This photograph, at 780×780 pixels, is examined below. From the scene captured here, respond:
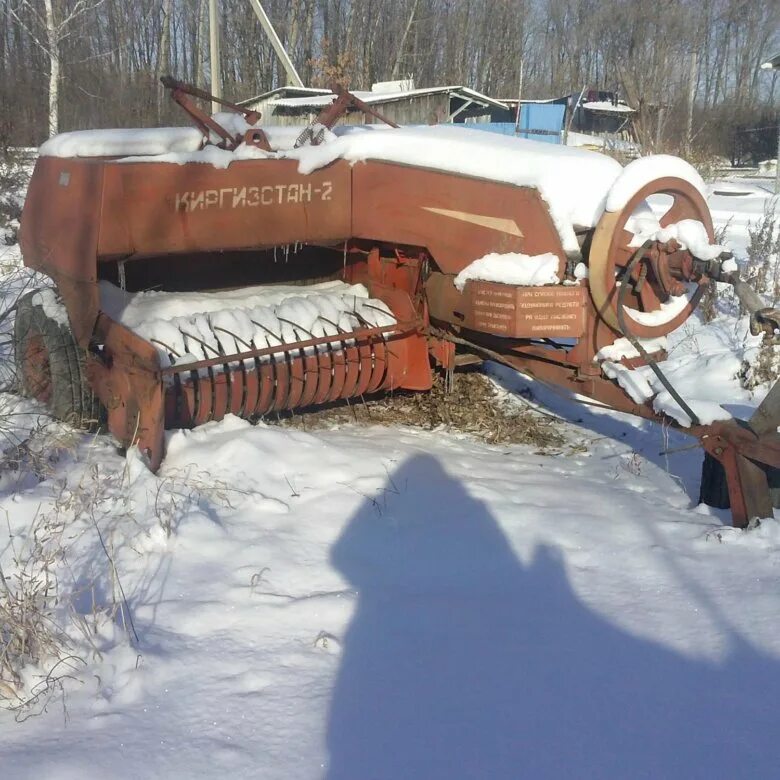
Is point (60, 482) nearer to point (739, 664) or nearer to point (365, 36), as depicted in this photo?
point (739, 664)

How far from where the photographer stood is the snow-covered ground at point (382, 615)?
2.14 meters

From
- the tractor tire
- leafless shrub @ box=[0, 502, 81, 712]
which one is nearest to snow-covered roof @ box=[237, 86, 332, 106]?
the tractor tire

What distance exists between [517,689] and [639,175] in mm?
2276

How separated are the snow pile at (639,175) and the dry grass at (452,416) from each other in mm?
1515

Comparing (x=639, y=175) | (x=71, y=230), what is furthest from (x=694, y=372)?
(x=71, y=230)

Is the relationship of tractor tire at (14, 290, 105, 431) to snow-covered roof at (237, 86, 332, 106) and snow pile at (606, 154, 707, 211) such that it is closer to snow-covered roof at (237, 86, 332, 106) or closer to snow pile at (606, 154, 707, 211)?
snow pile at (606, 154, 707, 211)

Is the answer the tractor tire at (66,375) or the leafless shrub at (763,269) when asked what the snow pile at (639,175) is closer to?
the tractor tire at (66,375)

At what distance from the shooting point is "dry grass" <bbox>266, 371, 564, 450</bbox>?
191 inches

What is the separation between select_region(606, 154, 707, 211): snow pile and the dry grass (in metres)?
1.52

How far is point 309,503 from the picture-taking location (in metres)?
3.61

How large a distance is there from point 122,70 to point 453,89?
14.1 m

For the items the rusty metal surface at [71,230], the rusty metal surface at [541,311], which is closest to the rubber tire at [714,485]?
the rusty metal surface at [541,311]

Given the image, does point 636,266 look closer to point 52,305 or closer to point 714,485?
point 714,485

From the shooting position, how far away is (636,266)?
153 inches
